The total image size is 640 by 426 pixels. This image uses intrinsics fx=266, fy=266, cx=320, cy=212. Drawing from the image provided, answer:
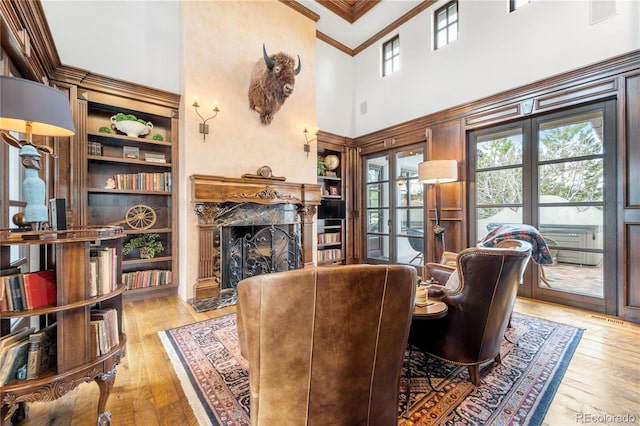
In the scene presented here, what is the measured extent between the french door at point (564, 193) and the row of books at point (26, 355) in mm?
4523

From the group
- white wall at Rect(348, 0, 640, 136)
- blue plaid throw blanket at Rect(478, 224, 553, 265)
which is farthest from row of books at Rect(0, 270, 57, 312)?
white wall at Rect(348, 0, 640, 136)

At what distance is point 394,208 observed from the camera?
16.4ft

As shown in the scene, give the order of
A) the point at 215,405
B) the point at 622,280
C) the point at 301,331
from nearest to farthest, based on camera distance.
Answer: the point at 301,331 → the point at 215,405 → the point at 622,280

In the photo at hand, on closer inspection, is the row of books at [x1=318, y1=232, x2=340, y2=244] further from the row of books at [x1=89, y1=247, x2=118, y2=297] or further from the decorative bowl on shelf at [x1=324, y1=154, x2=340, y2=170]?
the row of books at [x1=89, y1=247, x2=118, y2=297]

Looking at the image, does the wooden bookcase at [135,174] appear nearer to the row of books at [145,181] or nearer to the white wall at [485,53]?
the row of books at [145,181]

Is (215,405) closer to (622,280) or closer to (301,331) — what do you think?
(301,331)

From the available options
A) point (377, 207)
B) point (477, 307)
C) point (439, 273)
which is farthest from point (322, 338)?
point (377, 207)

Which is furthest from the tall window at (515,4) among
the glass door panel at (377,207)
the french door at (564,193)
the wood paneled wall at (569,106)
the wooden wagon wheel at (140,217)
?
the wooden wagon wheel at (140,217)

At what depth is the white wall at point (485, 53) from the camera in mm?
2887

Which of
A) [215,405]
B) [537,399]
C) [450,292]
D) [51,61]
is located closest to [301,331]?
[215,405]

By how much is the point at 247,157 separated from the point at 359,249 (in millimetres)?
2979

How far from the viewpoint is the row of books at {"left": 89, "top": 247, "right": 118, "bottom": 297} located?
135 centimetres

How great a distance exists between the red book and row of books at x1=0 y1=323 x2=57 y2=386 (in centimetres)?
16

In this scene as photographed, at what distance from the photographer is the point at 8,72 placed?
198 cm
